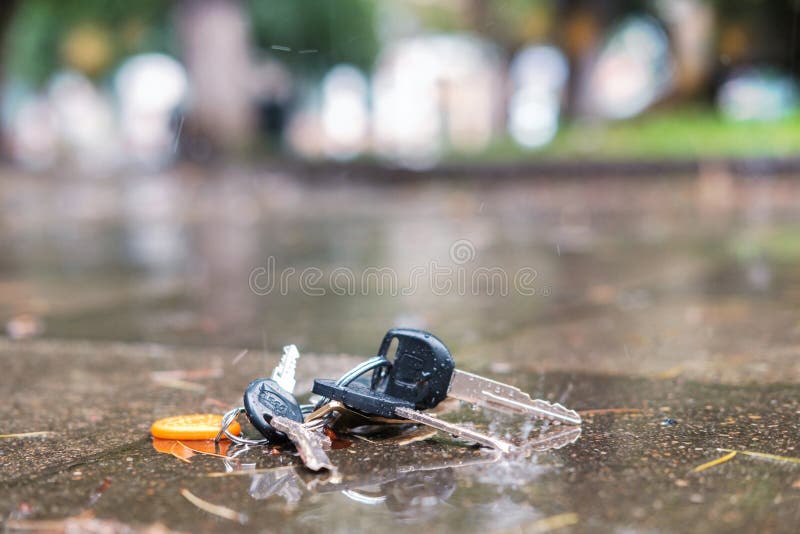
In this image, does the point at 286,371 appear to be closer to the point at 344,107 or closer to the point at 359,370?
the point at 359,370

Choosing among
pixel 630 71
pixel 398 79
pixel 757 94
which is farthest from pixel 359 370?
pixel 630 71

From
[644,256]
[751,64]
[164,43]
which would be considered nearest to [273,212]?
[644,256]

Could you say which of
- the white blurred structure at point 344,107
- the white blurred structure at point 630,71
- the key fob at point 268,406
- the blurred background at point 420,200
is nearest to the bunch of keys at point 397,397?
the key fob at point 268,406

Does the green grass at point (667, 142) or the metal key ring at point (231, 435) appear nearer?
the metal key ring at point (231, 435)

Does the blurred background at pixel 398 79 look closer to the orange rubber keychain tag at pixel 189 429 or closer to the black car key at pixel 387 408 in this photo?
the orange rubber keychain tag at pixel 189 429

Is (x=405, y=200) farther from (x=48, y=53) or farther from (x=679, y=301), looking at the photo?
(x=48, y=53)

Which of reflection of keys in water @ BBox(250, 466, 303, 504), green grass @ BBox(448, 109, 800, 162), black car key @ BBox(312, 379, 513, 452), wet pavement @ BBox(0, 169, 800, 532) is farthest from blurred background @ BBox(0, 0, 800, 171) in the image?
reflection of keys in water @ BBox(250, 466, 303, 504)
